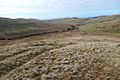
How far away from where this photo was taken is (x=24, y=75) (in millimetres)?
20469

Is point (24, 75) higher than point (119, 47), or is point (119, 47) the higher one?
point (119, 47)

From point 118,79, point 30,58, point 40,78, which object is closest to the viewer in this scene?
point 118,79

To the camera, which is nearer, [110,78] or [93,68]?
[110,78]

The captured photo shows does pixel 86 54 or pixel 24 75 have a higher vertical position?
pixel 86 54

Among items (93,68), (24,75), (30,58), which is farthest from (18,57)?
(93,68)

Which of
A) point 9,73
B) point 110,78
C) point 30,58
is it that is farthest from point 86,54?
point 9,73

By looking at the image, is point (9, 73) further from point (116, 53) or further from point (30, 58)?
point (116, 53)

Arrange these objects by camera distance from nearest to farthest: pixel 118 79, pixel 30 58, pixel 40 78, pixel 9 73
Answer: pixel 118 79
pixel 40 78
pixel 9 73
pixel 30 58

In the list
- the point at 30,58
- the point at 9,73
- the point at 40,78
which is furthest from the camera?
the point at 30,58

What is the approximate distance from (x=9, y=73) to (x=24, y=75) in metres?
2.32

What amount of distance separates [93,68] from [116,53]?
4.85 meters

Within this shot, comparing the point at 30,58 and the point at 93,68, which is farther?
the point at 30,58

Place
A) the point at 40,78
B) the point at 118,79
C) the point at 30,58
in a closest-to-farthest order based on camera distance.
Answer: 1. the point at 118,79
2. the point at 40,78
3. the point at 30,58

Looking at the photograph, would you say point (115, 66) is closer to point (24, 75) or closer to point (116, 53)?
point (116, 53)
